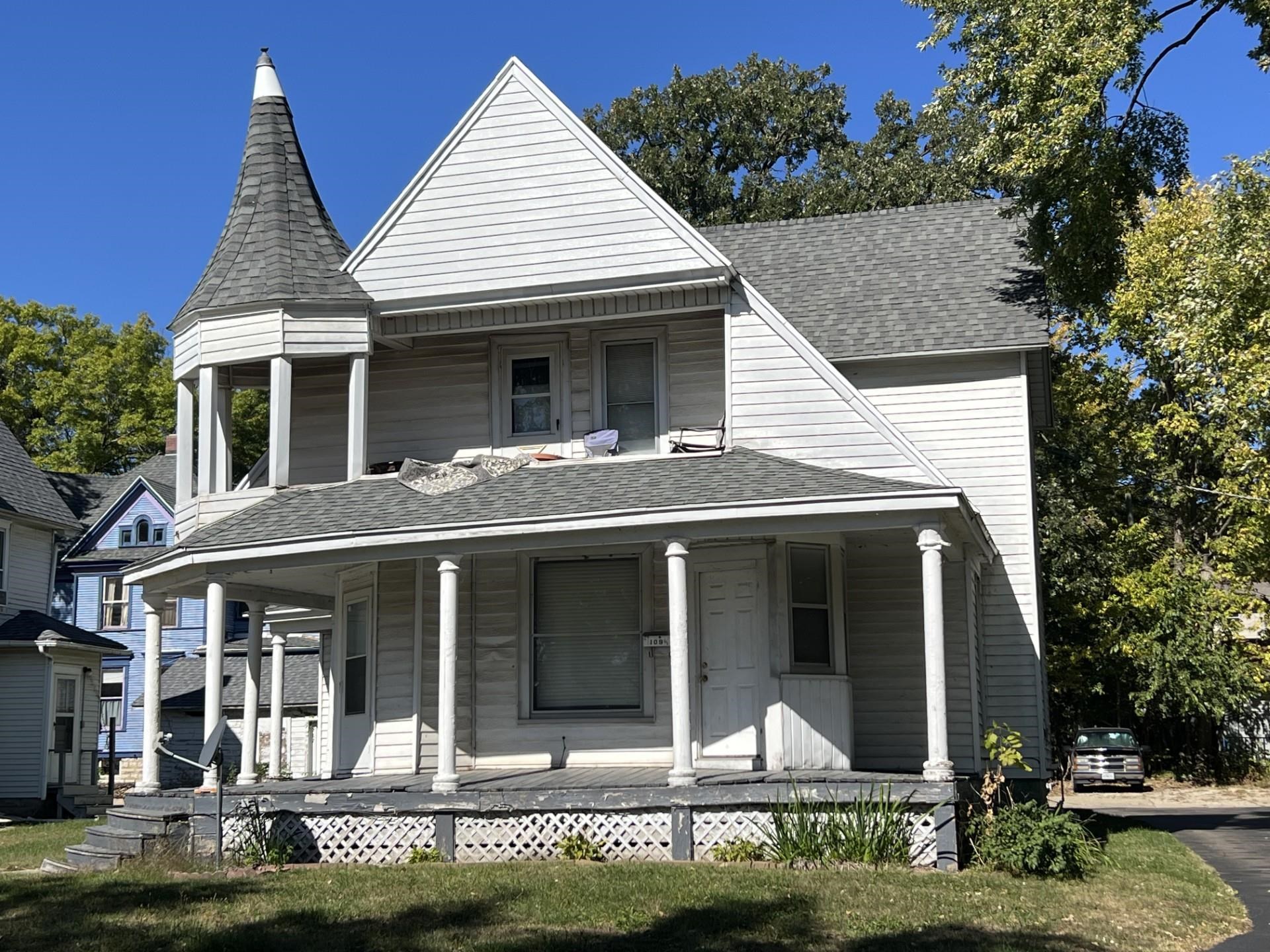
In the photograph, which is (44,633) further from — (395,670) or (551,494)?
(551,494)

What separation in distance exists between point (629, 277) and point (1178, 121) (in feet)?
35.5

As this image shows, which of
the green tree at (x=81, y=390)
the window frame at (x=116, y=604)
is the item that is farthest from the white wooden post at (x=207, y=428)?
the green tree at (x=81, y=390)

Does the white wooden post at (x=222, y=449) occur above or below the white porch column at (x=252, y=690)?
above

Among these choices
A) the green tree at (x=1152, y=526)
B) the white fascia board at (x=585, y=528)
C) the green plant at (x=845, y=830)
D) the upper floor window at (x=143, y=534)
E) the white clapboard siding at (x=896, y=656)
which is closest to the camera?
the green plant at (x=845, y=830)

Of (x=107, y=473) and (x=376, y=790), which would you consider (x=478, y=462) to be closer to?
(x=376, y=790)

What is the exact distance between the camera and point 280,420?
17.8 meters

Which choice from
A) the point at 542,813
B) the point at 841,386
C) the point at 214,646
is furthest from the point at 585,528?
the point at 214,646

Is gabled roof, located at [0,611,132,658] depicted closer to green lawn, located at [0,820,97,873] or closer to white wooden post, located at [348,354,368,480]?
green lawn, located at [0,820,97,873]

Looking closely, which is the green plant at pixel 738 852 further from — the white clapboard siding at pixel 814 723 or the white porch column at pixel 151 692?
the white porch column at pixel 151 692

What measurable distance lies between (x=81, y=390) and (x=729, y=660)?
4474 centimetres

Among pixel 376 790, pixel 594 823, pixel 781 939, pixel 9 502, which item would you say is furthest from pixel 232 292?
pixel 9 502

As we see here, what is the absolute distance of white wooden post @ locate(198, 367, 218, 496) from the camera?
59.4 feet

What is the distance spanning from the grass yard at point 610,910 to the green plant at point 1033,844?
0.24 meters

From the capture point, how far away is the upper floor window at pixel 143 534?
4578 cm
